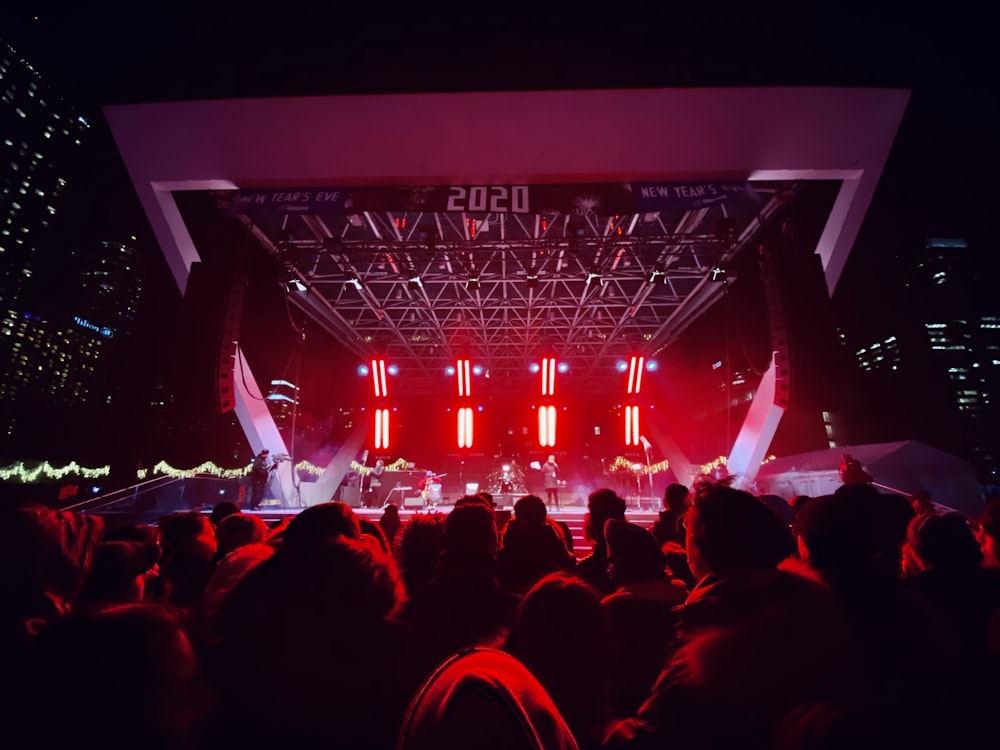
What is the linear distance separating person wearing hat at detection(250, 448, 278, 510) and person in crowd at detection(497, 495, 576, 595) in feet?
37.9

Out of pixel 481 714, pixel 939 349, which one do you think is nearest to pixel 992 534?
pixel 481 714

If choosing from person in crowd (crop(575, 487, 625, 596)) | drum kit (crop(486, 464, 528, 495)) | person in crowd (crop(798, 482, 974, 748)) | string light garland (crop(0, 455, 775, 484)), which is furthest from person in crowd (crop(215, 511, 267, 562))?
drum kit (crop(486, 464, 528, 495))

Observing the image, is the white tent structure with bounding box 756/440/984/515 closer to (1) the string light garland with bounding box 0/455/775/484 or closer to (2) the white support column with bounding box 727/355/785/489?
(2) the white support column with bounding box 727/355/785/489

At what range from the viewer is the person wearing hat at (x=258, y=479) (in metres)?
12.2

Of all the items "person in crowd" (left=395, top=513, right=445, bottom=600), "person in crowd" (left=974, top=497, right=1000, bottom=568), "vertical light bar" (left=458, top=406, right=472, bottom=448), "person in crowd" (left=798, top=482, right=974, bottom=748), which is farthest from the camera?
"vertical light bar" (left=458, top=406, right=472, bottom=448)

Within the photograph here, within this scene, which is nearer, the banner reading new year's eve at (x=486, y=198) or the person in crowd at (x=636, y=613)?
the person in crowd at (x=636, y=613)

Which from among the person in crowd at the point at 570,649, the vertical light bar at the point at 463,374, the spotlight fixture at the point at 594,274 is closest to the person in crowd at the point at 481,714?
the person in crowd at the point at 570,649

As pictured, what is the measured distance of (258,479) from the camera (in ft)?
40.1

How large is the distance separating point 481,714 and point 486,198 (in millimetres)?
8119

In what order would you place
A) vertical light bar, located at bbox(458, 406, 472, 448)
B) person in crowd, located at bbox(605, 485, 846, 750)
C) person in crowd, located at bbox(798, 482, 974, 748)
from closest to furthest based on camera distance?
1. person in crowd, located at bbox(798, 482, 974, 748)
2. person in crowd, located at bbox(605, 485, 846, 750)
3. vertical light bar, located at bbox(458, 406, 472, 448)

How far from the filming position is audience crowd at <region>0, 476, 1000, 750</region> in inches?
30.0

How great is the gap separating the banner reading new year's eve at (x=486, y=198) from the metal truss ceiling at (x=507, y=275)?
0.81 meters

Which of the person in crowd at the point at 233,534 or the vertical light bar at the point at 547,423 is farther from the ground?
the vertical light bar at the point at 547,423

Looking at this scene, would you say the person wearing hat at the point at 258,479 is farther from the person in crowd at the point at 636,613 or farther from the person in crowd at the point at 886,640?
the person in crowd at the point at 886,640
